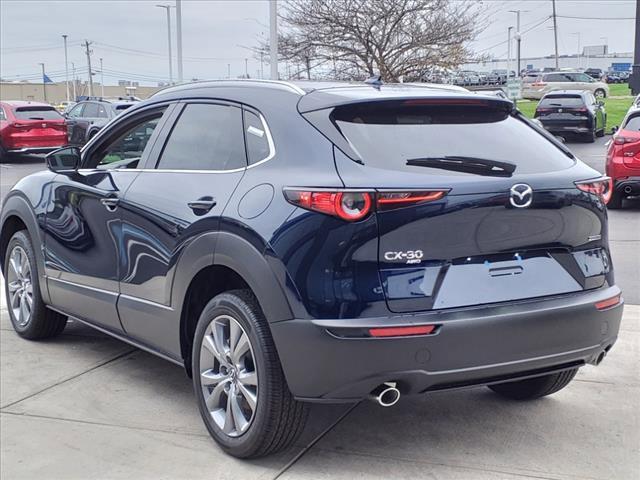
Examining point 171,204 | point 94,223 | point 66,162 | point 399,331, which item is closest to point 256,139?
point 171,204

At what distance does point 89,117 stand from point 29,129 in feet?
9.75

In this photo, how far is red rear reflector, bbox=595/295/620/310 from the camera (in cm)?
393

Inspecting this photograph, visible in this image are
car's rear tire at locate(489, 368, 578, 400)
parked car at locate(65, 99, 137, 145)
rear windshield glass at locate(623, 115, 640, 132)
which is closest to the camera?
car's rear tire at locate(489, 368, 578, 400)

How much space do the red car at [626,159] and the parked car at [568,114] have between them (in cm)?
1388

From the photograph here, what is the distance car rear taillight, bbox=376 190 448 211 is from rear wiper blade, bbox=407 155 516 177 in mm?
195

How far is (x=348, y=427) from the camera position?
4418 millimetres

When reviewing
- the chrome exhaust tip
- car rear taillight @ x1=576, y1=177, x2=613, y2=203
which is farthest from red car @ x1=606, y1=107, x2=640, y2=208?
the chrome exhaust tip

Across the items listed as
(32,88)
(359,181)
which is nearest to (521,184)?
(359,181)

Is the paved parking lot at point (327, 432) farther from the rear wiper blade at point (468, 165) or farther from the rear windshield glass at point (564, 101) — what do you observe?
the rear windshield glass at point (564, 101)

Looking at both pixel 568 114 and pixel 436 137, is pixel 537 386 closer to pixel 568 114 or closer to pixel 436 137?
pixel 436 137

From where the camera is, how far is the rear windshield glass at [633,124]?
13.0 metres

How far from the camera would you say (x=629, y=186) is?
12742mm

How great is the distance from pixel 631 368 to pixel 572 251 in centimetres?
184

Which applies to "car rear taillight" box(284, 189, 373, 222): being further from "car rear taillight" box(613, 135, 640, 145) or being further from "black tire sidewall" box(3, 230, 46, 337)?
"car rear taillight" box(613, 135, 640, 145)
